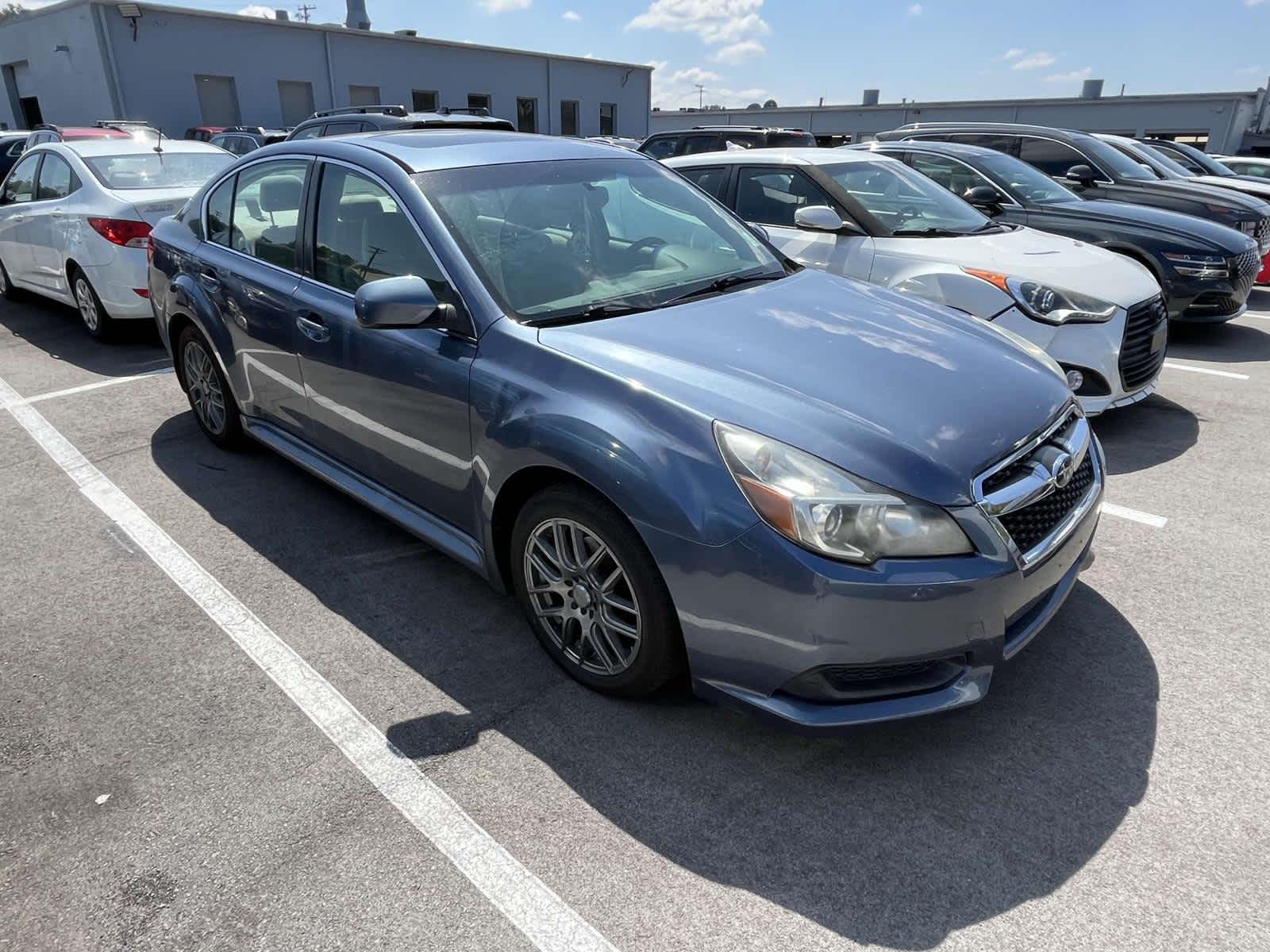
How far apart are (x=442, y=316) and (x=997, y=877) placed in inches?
92.1

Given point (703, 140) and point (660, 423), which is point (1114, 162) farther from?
point (660, 423)

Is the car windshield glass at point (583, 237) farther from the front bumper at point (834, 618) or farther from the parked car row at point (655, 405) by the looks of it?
the front bumper at point (834, 618)

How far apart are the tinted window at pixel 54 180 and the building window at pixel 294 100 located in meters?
22.1

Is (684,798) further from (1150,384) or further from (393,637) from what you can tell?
(1150,384)

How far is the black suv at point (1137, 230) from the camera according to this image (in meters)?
7.00

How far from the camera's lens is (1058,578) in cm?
261

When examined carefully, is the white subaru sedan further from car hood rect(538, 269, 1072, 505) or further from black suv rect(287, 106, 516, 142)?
black suv rect(287, 106, 516, 142)

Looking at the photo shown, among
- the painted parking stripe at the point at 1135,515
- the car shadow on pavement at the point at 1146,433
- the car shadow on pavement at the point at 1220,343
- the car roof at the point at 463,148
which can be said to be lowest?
the car shadow on pavement at the point at 1220,343

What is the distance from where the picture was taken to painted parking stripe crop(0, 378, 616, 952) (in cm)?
207

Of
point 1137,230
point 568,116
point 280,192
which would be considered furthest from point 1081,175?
point 568,116

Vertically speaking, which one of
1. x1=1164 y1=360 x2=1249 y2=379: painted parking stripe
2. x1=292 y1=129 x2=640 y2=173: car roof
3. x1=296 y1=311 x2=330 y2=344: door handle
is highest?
x1=292 y1=129 x2=640 y2=173: car roof

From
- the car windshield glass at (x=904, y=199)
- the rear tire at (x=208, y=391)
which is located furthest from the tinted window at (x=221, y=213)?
the car windshield glass at (x=904, y=199)

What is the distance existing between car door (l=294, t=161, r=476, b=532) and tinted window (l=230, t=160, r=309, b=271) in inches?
7.8

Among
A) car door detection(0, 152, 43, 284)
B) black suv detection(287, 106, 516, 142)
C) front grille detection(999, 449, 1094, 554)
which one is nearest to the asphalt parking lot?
front grille detection(999, 449, 1094, 554)
